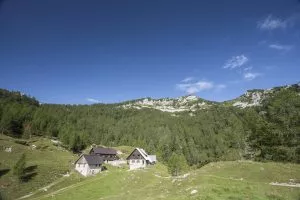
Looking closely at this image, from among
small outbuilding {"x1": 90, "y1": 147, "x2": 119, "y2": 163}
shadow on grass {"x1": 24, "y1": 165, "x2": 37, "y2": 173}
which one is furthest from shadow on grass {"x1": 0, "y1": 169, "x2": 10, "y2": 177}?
small outbuilding {"x1": 90, "y1": 147, "x2": 119, "y2": 163}

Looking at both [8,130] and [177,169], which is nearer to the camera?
[177,169]

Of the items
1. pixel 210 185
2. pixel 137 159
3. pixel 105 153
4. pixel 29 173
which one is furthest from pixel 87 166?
pixel 210 185

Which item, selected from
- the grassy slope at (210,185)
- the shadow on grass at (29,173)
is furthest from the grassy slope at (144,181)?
the shadow on grass at (29,173)

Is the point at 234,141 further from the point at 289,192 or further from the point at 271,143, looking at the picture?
the point at 289,192

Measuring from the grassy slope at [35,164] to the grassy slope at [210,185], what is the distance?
7338mm

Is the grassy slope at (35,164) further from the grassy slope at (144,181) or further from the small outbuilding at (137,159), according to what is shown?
the small outbuilding at (137,159)

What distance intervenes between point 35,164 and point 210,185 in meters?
79.4

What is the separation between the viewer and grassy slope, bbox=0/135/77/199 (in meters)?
73.3

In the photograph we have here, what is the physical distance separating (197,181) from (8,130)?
437 ft

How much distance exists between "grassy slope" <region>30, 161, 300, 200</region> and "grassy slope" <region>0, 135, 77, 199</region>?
24.1ft

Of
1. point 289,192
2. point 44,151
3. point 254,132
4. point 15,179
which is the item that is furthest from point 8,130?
point 289,192

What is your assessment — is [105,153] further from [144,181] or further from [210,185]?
[210,185]

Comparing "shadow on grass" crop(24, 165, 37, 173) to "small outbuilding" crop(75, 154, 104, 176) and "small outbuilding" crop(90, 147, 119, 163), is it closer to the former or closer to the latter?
"small outbuilding" crop(75, 154, 104, 176)

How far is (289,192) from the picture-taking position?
26.3 m
